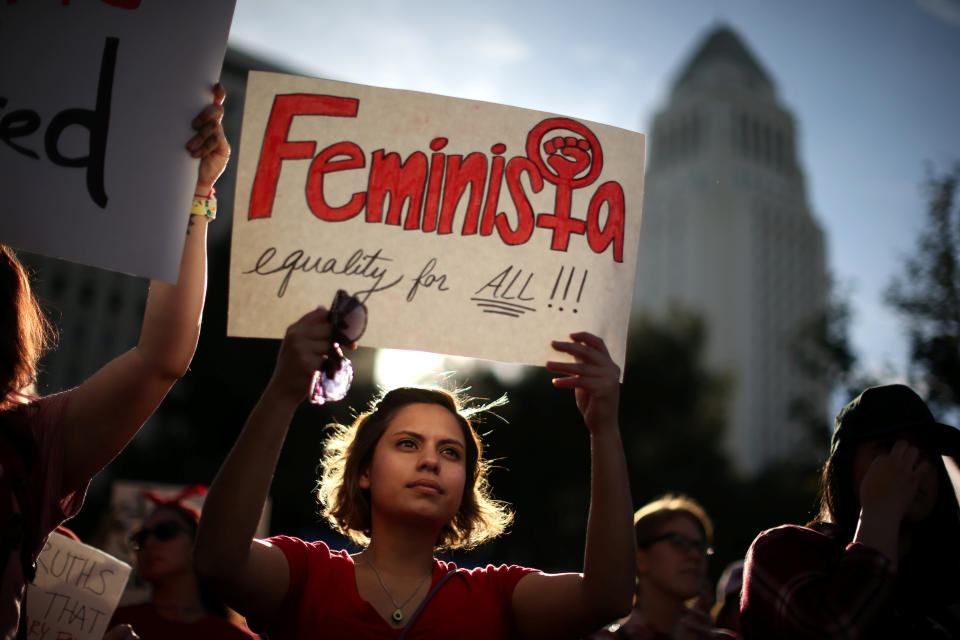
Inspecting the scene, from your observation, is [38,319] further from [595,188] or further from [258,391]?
[258,391]

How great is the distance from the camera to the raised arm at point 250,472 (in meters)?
1.60

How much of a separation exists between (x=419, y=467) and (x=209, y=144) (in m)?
0.95

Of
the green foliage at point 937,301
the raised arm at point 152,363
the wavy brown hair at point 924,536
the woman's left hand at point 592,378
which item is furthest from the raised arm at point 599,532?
the green foliage at point 937,301

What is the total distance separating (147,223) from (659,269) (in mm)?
79702

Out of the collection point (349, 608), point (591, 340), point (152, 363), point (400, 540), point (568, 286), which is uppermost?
point (568, 286)

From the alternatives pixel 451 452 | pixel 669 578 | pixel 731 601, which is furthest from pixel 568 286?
pixel 731 601

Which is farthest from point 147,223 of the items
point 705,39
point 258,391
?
point 705,39

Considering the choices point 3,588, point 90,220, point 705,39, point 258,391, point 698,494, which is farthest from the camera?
point 705,39

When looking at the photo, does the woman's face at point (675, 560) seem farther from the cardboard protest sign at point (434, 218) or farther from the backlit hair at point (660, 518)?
the cardboard protest sign at point (434, 218)

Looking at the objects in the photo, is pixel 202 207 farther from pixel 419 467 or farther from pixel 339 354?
pixel 419 467

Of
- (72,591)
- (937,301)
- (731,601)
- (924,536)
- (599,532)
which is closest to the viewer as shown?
(599,532)

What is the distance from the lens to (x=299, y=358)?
163 centimetres

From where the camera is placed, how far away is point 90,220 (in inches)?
71.3

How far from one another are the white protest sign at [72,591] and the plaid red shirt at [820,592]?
1.76m
